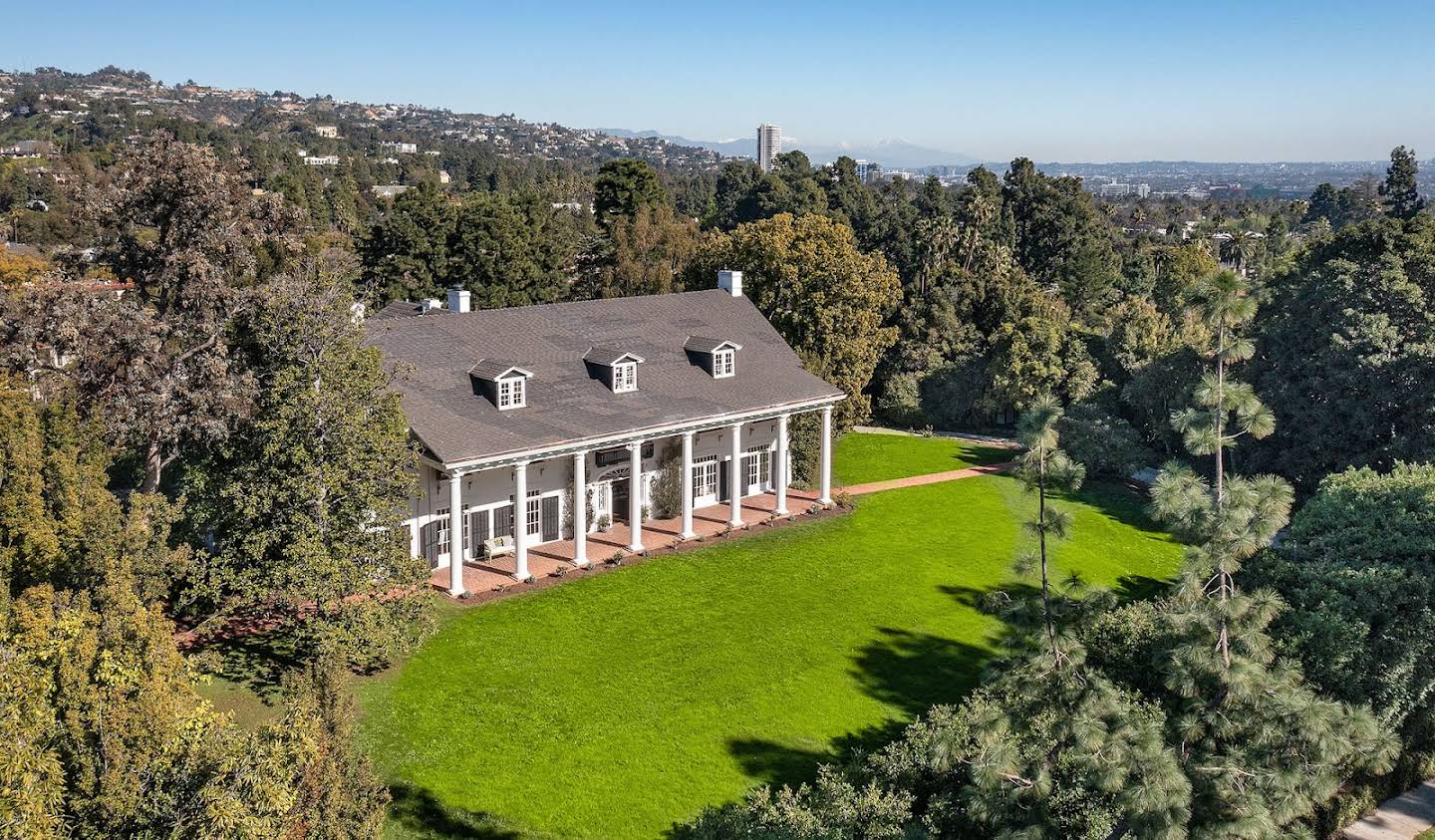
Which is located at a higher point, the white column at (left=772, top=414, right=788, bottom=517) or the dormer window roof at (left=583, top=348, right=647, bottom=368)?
the dormer window roof at (left=583, top=348, right=647, bottom=368)

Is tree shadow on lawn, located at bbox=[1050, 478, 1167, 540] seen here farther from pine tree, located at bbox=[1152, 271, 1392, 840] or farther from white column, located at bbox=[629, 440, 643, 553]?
pine tree, located at bbox=[1152, 271, 1392, 840]

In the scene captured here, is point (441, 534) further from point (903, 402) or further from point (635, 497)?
point (903, 402)

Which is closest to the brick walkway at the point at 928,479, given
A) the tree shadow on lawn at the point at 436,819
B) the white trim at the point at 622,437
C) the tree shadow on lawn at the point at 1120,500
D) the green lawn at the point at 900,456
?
the green lawn at the point at 900,456

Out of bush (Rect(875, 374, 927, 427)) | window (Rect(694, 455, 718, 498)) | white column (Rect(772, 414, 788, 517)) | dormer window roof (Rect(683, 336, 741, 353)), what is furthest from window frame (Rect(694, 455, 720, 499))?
bush (Rect(875, 374, 927, 427))

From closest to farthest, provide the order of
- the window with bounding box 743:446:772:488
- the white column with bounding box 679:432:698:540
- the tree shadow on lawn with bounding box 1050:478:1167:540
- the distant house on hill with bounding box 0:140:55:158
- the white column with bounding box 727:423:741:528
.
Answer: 1. the white column with bounding box 679:432:698:540
2. the white column with bounding box 727:423:741:528
3. the window with bounding box 743:446:772:488
4. the tree shadow on lawn with bounding box 1050:478:1167:540
5. the distant house on hill with bounding box 0:140:55:158

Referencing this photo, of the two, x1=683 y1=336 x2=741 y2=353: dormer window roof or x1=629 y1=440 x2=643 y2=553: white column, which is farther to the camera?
x1=683 y1=336 x2=741 y2=353: dormer window roof

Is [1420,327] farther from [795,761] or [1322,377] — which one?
[795,761]

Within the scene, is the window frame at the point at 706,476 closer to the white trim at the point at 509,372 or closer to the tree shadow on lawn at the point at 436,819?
the white trim at the point at 509,372
